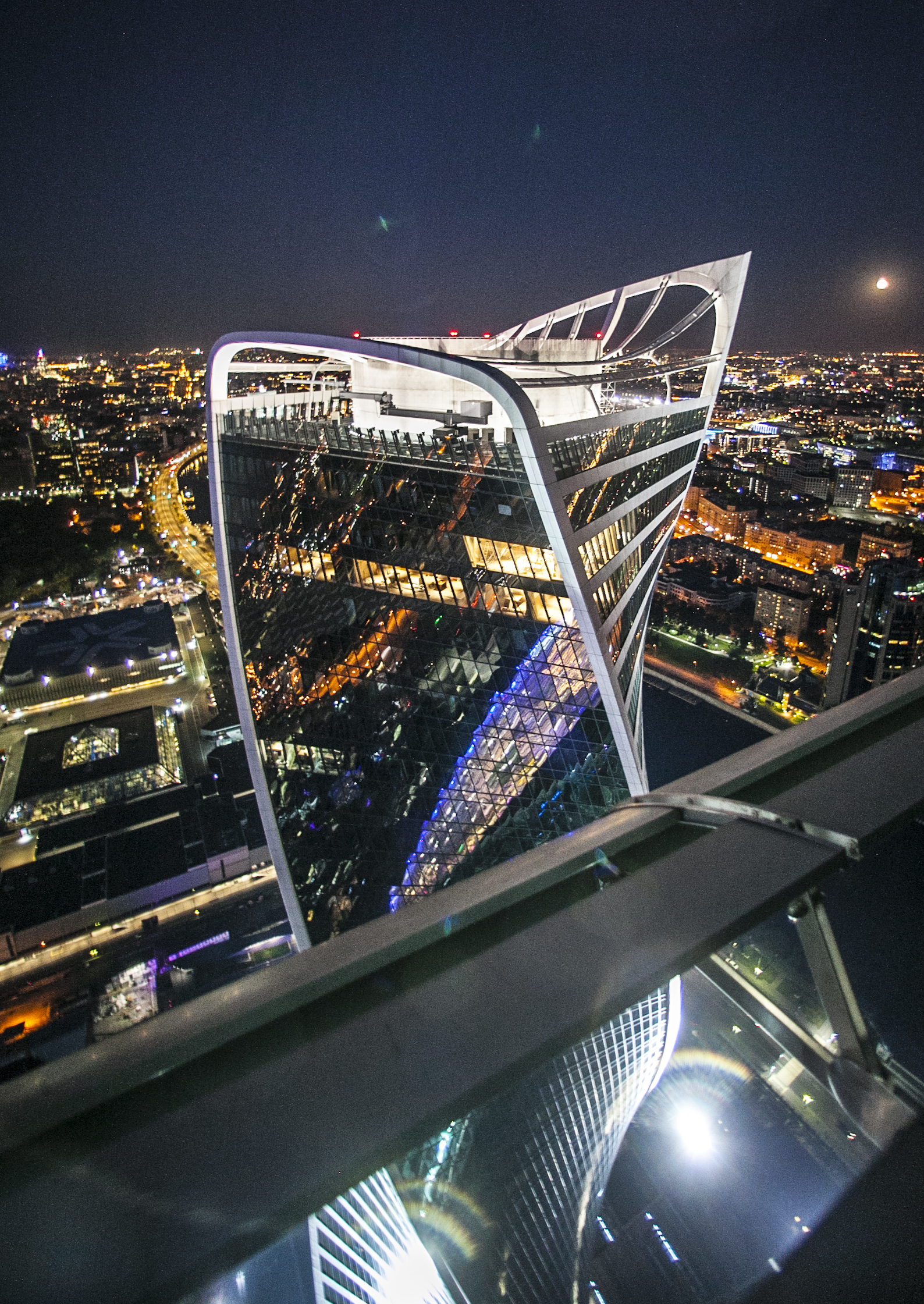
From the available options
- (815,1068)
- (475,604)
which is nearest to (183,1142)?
(815,1068)

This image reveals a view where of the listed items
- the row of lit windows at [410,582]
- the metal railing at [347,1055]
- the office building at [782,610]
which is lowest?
the metal railing at [347,1055]

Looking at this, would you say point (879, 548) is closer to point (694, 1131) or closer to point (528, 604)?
point (528, 604)

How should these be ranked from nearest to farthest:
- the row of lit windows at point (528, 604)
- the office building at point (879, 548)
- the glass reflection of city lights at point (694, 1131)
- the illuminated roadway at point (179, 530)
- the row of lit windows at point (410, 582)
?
the glass reflection of city lights at point (694, 1131) → the row of lit windows at point (528, 604) → the row of lit windows at point (410, 582) → the office building at point (879, 548) → the illuminated roadway at point (179, 530)

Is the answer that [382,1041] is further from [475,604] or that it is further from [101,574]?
[101,574]

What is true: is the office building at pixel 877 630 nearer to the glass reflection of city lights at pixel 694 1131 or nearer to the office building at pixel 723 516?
the office building at pixel 723 516

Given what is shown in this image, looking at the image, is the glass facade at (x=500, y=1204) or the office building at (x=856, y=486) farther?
the office building at (x=856, y=486)

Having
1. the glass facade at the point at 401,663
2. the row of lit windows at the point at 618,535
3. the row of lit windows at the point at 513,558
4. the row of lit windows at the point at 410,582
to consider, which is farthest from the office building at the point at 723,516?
the row of lit windows at the point at 513,558

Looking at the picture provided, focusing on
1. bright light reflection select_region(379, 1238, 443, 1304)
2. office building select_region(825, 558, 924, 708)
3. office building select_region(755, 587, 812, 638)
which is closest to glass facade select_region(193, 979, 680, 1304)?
bright light reflection select_region(379, 1238, 443, 1304)
